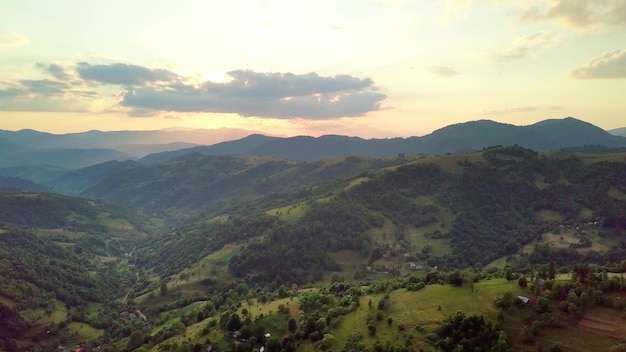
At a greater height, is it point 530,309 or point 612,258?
point 530,309

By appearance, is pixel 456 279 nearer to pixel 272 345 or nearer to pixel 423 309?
pixel 423 309

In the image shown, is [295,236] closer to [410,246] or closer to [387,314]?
[410,246]

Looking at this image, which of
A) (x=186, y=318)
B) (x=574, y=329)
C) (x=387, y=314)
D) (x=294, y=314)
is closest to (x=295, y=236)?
(x=186, y=318)

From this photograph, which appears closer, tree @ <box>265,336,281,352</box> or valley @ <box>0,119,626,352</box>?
valley @ <box>0,119,626,352</box>

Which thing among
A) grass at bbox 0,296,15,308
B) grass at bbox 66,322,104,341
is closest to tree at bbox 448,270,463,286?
grass at bbox 66,322,104,341

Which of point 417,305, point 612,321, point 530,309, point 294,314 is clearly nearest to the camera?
point 612,321

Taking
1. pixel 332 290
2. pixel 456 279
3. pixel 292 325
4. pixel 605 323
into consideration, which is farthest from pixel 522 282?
pixel 332 290

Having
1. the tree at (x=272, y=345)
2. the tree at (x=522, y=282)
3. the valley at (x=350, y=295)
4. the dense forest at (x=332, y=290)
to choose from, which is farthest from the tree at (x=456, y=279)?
the tree at (x=272, y=345)

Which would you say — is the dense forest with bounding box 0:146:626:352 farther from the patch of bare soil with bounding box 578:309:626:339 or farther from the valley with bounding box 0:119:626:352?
the patch of bare soil with bounding box 578:309:626:339

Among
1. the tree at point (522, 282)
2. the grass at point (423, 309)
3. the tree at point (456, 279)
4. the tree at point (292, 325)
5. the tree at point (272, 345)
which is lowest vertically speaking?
the tree at point (272, 345)

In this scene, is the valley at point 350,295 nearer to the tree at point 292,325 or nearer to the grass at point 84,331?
the grass at point 84,331

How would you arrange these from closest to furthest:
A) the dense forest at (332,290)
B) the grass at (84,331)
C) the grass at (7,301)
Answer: the dense forest at (332,290) < the grass at (7,301) < the grass at (84,331)
